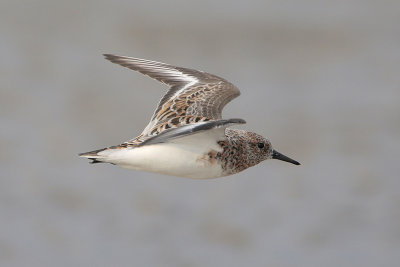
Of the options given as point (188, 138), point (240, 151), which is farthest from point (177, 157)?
point (240, 151)

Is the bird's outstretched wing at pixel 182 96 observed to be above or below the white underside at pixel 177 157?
above

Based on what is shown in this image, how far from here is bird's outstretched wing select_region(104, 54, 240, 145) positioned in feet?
19.2

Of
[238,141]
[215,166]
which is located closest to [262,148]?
[238,141]

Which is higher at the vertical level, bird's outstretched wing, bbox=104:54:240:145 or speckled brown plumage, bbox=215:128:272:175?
bird's outstretched wing, bbox=104:54:240:145

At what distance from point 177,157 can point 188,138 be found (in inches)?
5.3

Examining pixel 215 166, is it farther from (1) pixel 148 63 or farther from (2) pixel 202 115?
(1) pixel 148 63

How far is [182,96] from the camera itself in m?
6.28

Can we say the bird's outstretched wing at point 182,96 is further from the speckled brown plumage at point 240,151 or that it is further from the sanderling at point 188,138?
the speckled brown plumage at point 240,151

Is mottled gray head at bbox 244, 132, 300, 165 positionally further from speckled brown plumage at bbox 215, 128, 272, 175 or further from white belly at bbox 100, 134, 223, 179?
white belly at bbox 100, 134, 223, 179

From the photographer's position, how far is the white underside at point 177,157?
530cm

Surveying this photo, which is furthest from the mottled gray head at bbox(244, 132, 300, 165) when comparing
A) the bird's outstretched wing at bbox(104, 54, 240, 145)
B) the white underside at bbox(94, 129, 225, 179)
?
the white underside at bbox(94, 129, 225, 179)

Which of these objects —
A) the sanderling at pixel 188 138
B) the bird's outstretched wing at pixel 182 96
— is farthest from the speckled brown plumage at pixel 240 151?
the bird's outstretched wing at pixel 182 96

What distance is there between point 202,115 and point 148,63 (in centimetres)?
102

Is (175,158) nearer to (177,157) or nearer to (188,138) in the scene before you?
(177,157)
